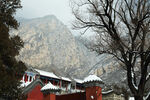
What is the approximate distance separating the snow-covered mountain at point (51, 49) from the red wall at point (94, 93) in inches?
2987

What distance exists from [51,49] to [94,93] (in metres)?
100

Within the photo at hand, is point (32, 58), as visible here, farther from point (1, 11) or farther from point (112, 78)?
point (1, 11)

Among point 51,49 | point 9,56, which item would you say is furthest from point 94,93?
point 51,49

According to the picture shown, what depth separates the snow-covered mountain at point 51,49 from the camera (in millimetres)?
95750

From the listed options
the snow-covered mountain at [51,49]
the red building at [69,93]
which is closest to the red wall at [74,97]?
the red building at [69,93]

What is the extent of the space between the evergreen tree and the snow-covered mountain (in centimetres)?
7770

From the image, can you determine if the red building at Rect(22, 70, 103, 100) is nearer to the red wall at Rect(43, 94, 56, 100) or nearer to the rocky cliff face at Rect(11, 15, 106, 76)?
the red wall at Rect(43, 94, 56, 100)

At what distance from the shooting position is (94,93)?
11.6 metres

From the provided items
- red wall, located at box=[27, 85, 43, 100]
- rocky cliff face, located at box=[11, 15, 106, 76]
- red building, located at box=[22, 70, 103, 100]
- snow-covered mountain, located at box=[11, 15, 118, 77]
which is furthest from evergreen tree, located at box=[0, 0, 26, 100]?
rocky cliff face, located at box=[11, 15, 106, 76]

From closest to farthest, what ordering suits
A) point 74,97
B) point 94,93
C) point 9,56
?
point 9,56 < point 94,93 < point 74,97

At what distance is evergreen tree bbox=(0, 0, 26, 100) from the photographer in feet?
28.8

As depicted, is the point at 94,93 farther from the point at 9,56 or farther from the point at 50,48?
the point at 50,48

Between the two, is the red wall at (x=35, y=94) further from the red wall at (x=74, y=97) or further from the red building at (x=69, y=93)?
the red wall at (x=74, y=97)

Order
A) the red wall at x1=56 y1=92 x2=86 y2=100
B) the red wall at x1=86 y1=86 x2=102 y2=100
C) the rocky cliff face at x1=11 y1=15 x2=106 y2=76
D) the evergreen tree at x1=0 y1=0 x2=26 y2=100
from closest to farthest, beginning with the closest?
the evergreen tree at x1=0 y1=0 x2=26 y2=100
the red wall at x1=86 y1=86 x2=102 y2=100
the red wall at x1=56 y1=92 x2=86 y2=100
the rocky cliff face at x1=11 y1=15 x2=106 y2=76
